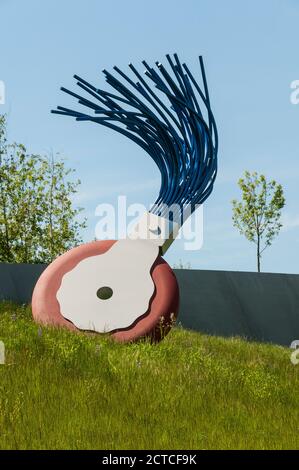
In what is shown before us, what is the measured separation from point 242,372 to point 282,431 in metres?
2.08

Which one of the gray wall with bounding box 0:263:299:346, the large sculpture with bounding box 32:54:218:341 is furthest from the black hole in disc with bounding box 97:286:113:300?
the gray wall with bounding box 0:263:299:346

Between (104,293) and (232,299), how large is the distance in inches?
283

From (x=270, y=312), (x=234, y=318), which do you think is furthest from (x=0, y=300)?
(x=270, y=312)

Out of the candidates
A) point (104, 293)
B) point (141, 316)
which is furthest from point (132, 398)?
point (104, 293)

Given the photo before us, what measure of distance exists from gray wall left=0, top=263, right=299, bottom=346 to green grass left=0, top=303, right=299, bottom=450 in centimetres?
670

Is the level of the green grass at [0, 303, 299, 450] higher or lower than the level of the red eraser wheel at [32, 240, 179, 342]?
lower

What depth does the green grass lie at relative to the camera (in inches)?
210

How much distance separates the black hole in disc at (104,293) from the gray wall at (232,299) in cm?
579

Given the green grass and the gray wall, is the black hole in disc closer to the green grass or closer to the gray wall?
the green grass

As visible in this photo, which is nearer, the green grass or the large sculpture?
the green grass

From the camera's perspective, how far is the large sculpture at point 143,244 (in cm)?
946

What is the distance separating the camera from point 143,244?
991cm

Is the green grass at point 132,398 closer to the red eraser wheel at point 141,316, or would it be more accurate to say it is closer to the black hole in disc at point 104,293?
the red eraser wheel at point 141,316

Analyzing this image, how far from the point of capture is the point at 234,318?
16.3 meters
